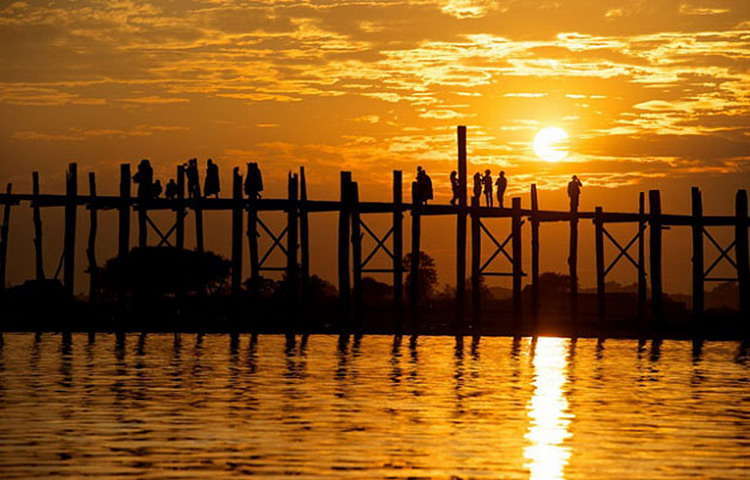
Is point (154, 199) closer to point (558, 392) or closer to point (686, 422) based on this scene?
point (558, 392)

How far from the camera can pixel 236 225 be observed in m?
38.2

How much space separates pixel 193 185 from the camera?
37969 mm

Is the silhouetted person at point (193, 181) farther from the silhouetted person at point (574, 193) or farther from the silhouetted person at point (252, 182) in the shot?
the silhouetted person at point (574, 193)

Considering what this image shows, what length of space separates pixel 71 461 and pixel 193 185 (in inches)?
957

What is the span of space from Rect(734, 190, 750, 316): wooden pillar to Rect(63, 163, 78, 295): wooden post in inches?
721

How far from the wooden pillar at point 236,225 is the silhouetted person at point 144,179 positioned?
85.2 inches

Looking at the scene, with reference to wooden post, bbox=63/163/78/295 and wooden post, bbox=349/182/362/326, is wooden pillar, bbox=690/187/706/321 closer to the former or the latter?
wooden post, bbox=349/182/362/326

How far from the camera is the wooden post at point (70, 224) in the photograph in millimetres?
37656

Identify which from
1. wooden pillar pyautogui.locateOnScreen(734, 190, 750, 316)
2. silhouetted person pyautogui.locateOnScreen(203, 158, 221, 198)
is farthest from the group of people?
wooden pillar pyautogui.locateOnScreen(734, 190, 750, 316)

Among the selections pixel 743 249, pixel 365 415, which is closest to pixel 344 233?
pixel 743 249

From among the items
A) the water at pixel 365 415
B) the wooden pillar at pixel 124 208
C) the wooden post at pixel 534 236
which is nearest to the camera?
the water at pixel 365 415

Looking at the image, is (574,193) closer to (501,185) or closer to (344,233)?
(501,185)

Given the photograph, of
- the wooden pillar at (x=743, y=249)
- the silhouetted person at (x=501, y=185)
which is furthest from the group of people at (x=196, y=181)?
the wooden pillar at (x=743, y=249)

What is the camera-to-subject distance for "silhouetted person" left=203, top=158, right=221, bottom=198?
123ft
